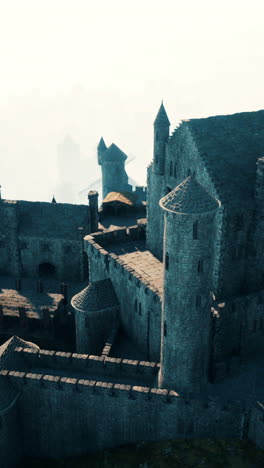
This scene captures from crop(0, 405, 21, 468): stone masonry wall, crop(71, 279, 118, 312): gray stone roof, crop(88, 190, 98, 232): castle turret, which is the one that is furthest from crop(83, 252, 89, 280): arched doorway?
crop(0, 405, 21, 468): stone masonry wall

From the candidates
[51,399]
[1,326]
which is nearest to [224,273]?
[51,399]

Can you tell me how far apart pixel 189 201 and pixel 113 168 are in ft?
172

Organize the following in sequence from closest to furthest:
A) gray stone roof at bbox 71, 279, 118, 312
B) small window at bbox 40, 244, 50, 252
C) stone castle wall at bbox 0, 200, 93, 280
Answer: gray stone roof at bbox 71, 279, 118, 312 → stone castle wall at bbox 0, 200, 93, 280 → small window at bbox 40, 244, 50, 252

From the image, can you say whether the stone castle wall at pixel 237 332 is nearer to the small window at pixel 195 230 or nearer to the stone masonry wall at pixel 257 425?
the stone masonry wall at pixel 257 425

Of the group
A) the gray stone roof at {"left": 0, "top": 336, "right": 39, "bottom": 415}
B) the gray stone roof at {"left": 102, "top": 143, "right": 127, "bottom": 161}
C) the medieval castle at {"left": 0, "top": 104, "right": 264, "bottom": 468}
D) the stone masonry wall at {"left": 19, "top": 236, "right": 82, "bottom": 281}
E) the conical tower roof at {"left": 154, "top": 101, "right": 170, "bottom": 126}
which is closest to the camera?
the medieval castle at {"left": 0, "top": 104, "right": 264, "bottom": 468}

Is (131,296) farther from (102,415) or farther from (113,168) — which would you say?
(113,168)

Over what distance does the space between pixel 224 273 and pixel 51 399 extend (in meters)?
13.2

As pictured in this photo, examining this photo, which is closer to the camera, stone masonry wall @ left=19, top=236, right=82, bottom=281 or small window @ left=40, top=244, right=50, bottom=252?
stone masonry wall @ left=19, top=236, right=82, bottom=281

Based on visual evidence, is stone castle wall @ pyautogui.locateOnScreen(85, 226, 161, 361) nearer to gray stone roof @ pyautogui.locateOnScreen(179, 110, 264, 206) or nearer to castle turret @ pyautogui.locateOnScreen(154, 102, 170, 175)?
castle turret @ pyautogui.locateOnScreen(154, 102, 170, 175)

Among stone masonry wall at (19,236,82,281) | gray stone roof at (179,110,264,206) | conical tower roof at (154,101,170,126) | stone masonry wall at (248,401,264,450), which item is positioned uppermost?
conical tower roof at (154,101,170,126)

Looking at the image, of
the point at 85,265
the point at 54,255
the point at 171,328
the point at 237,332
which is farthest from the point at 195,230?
the point at 54,255

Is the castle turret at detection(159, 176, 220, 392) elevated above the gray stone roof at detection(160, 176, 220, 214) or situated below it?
below

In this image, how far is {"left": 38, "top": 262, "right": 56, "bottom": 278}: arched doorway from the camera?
169 ft

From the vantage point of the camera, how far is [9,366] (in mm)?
30109
